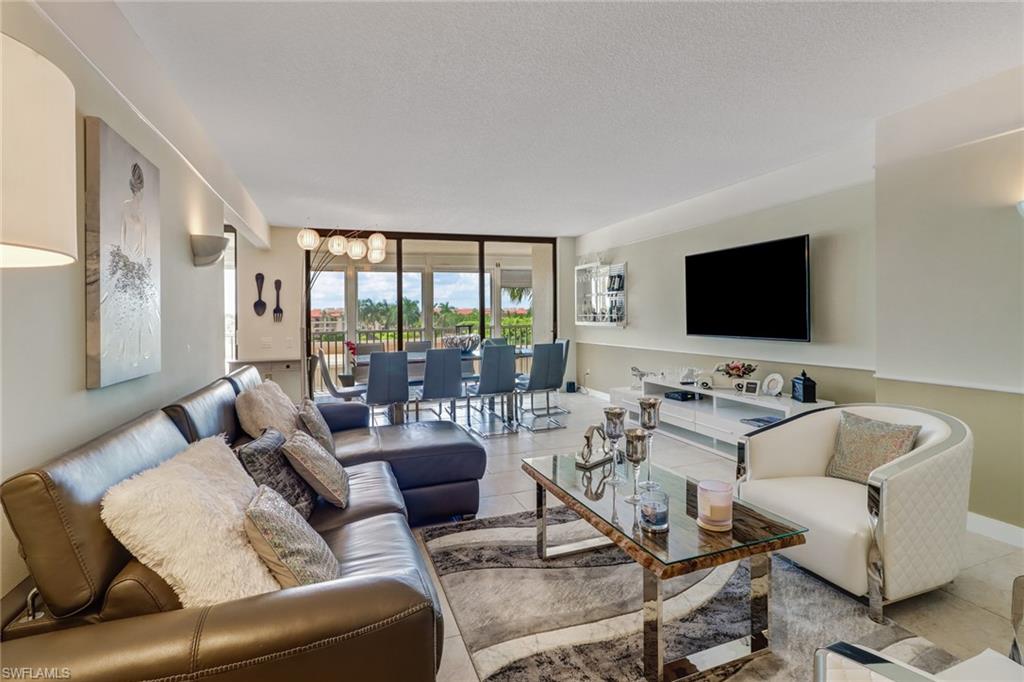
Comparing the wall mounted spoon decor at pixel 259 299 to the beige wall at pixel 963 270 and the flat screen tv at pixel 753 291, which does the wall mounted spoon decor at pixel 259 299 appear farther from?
the beige wall at pixel 963 270

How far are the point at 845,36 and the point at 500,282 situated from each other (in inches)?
249

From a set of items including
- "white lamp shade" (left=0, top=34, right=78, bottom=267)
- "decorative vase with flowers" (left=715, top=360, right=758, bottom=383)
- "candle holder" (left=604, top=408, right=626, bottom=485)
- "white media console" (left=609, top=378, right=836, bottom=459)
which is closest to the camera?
"white lamp shade" (left=0, top=34, right=78, bottom=267)

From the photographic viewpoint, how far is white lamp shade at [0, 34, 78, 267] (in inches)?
28.6

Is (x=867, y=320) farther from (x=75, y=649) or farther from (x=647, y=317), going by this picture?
(x=75, y=649)

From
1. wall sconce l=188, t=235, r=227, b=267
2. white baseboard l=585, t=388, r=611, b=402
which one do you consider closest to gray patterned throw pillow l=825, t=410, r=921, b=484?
wall sconce l=188, t=235, r=227, b=267

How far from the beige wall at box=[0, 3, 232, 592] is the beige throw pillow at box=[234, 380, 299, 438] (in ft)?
1.21

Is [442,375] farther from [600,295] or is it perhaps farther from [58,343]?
[58,343]

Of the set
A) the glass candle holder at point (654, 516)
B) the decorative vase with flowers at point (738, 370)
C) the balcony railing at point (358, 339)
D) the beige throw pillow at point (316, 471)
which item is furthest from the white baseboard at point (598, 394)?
the beige throw pillow at point (316, 471)

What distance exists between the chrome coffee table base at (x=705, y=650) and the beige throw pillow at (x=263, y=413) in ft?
6.40

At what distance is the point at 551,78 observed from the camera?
2590 mm

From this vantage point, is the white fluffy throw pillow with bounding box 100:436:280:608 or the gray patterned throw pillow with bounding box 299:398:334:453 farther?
the gray patterned throw pillow with bounding box 299:398:334:453

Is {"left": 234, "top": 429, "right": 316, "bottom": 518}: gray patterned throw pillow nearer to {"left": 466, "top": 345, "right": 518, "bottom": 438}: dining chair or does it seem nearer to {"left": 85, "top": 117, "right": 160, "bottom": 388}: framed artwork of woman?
{"left": 85, "top": 117, "right": 160, "bottom": 388}: framed artwork of woman

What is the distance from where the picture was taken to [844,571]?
2.03 meters

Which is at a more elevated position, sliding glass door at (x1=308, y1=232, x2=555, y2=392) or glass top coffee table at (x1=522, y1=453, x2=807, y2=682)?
sliding glass door at (x1=308, y1=232, x2=555, y2=392)
